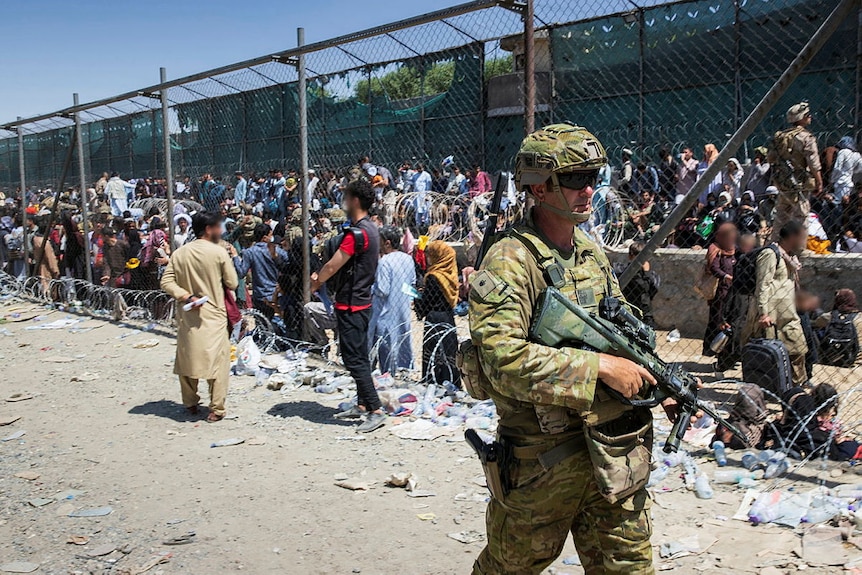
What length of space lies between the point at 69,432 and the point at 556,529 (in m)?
4.32

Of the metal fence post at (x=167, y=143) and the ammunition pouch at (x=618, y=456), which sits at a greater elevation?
the metal fence post at (x=167, y=143)

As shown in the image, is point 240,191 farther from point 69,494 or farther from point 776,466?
Answer: point 776,466

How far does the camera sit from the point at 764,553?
3.21 metres

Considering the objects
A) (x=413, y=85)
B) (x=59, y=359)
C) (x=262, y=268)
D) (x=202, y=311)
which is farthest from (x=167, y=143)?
(x=413, y=85)

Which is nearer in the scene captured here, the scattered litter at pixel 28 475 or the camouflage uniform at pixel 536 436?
the camouflage uniform at pixel 536 436

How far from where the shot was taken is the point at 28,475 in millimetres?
4496

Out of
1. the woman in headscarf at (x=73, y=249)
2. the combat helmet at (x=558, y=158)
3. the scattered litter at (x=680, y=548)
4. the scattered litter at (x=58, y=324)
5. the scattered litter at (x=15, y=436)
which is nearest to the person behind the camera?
the combat helmet at (x=558, y=158)

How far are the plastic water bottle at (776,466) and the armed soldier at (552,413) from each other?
203cm

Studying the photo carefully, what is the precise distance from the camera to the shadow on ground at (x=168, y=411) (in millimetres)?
5621

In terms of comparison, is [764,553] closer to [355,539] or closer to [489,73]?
[355,539]

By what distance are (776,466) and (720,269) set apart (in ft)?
10.7

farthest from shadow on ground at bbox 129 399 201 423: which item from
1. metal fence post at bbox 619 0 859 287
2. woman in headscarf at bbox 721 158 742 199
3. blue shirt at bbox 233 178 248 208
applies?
blue shirt at bbox 233 178 248 208

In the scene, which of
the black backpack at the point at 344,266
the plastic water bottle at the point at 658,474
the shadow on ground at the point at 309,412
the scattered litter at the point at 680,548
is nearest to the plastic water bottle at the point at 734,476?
the plastic water bottle at the point at 658,474

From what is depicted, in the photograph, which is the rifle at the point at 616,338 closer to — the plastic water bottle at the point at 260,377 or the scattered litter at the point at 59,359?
the plastic water bottle at the point at 260,377
